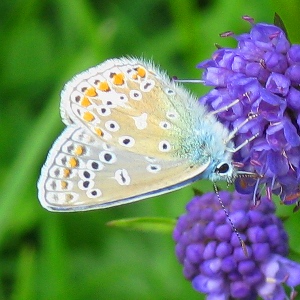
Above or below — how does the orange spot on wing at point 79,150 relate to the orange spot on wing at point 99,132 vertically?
below

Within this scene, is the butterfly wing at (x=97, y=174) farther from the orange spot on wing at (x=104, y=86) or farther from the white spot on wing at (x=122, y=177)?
the orange spot on wing at (x=104, y=86)

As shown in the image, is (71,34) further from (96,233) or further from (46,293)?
(46,293)

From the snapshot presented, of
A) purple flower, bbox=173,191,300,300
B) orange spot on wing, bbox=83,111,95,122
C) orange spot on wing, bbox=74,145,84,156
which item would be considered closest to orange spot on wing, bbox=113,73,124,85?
orange spot on wing, bbox=83,111,95,122

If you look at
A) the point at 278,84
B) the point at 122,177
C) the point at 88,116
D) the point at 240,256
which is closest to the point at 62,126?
the point at 88,116

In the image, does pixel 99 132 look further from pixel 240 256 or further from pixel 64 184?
pixel 240 256

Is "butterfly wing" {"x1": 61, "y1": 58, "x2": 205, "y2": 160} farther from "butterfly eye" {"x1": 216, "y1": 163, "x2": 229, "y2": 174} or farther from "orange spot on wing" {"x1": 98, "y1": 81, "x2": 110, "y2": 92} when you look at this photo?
"butterfly eye" {"x1": 216, "y1": 163, "x2": 229, "y2": 174}

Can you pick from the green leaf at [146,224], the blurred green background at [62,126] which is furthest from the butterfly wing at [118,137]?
the blurred green background at [62,126]

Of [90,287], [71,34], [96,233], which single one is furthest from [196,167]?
[71,34]
